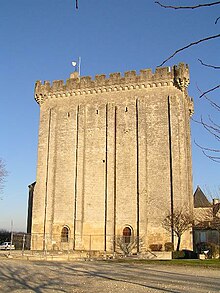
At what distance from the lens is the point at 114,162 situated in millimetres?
31500

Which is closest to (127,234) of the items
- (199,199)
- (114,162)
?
(114,162)

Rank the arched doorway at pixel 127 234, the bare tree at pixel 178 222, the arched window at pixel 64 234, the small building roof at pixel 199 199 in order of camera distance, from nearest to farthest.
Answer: the bare tree at pixel 178 222 → the arched doorway at pixel 127 234 → the arched window at pixel 64 234 → the small building roof at pixel 199 199

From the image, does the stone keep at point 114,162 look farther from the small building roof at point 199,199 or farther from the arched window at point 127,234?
the small building roof at point 199,199

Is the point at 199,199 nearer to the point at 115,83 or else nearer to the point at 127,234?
the point at 127,234

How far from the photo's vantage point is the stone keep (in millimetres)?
29891

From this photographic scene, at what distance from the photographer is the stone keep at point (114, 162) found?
2989 cm

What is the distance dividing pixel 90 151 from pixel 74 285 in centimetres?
2150

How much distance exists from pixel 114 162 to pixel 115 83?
23.1ft

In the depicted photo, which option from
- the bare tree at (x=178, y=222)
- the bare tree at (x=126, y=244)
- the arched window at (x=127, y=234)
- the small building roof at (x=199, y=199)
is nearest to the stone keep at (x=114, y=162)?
the arched window at (x=127, y=234)

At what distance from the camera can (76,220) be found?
31047 mm

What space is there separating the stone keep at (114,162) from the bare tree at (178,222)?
615 mm

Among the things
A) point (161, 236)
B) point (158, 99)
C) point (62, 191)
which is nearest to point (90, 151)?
point (62, 191)

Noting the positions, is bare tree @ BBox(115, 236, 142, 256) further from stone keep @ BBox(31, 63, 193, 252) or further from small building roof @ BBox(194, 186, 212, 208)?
small building roof @ BBox(194, 186, 212, 208)

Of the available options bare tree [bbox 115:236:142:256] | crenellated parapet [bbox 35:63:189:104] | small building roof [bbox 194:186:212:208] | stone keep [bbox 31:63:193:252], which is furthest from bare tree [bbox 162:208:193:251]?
small building roof [bbox 194:186:212:208]
